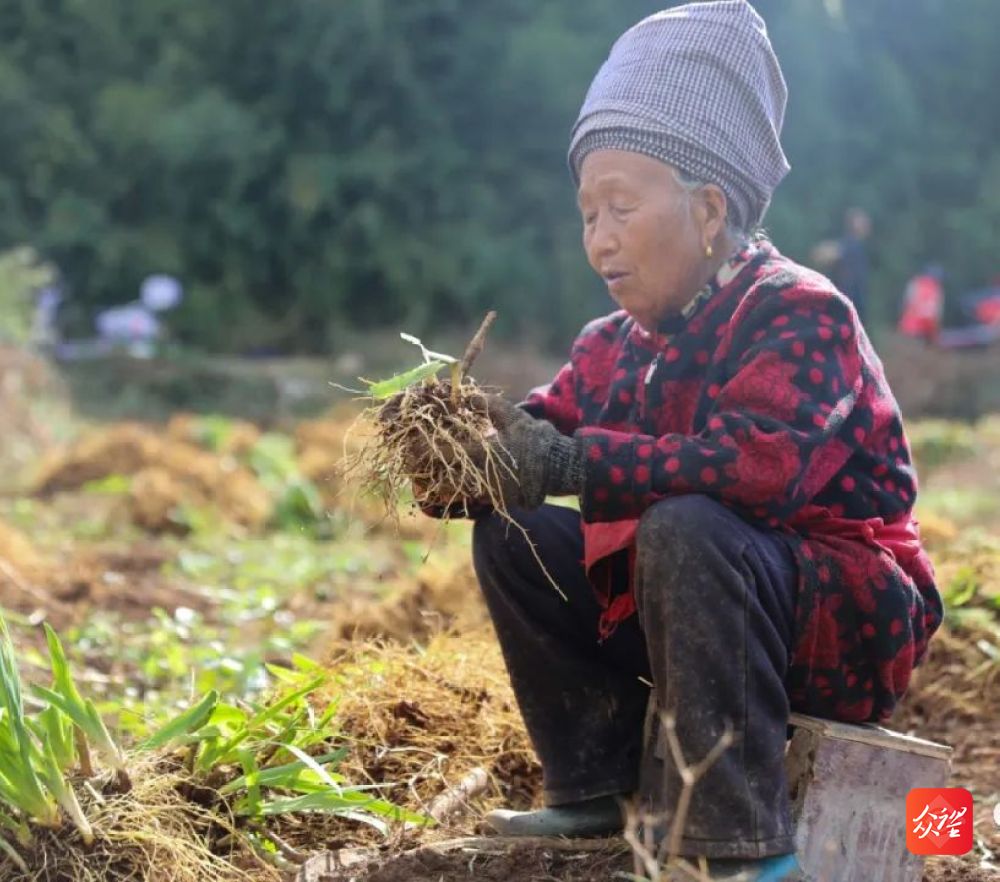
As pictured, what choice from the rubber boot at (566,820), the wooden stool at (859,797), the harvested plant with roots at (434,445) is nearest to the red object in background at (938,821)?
the wooden stool at (859,797)

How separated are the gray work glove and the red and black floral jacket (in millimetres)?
35

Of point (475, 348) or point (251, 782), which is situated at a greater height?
point (475, 348)

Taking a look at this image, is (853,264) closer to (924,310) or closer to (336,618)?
(924,310)

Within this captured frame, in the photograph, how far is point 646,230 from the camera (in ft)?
9.01

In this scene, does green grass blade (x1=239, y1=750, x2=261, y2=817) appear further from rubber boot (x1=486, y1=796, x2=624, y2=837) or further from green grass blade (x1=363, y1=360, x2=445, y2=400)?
green grass blade (x1=363, y1=360, x2=445, y2=400)

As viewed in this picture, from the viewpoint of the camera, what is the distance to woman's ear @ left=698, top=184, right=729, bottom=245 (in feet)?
9.09

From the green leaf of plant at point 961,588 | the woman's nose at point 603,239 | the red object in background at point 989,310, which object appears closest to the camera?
the woman's nose at point 603,239

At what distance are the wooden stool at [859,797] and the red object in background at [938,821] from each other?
13 mm

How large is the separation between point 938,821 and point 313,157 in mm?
15549

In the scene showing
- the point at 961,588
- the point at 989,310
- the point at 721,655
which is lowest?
the point at 961,588

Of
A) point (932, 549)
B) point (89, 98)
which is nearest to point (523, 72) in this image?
point (89, 98)

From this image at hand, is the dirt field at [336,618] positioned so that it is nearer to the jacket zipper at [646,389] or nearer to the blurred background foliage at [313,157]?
the jacket zipper at [646,389]

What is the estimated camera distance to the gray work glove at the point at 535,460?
2539 millimetres

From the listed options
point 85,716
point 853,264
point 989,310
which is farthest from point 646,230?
point 989,310
